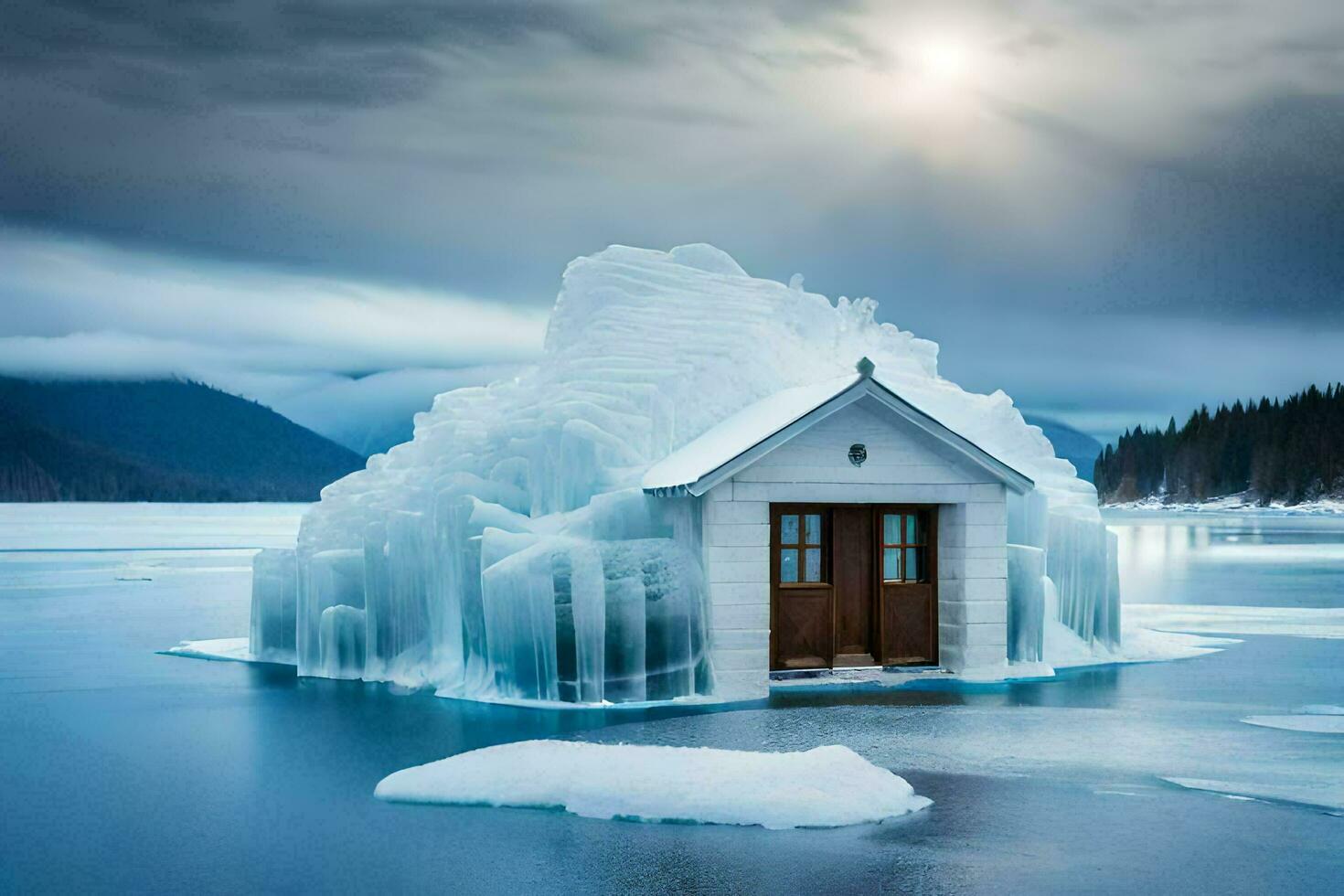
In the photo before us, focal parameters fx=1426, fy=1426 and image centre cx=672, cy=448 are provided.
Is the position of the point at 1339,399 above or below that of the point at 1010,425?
above

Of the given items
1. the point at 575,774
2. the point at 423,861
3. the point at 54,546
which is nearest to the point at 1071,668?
the point at 575,774

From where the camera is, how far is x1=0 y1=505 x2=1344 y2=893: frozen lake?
9.89 meters

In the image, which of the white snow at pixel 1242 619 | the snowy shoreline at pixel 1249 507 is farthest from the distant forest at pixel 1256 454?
the white snow at pixel 1242 619

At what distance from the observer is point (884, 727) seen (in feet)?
50.9

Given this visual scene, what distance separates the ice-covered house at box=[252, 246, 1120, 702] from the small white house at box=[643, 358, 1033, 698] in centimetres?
3

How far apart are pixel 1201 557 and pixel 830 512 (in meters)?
45.9

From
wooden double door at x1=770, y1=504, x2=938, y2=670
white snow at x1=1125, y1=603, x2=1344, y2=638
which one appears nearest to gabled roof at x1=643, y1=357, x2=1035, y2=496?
wooden double door at x1=770, y1=504, x2=938, y2=670

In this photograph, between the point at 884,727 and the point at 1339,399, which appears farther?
the point at 1339,399

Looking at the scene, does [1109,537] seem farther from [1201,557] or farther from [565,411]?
[1201,557]

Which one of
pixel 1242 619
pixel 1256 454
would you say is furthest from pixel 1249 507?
pixel 1242 619

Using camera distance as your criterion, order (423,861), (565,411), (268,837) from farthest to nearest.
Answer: (565,411)
(268,837)
(423,861)

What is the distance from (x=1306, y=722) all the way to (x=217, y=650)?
1774cm

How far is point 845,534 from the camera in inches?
793

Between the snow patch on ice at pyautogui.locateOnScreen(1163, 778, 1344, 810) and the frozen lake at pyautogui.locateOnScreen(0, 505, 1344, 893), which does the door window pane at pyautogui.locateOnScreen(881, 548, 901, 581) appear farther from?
the snow patch on ice at pyautogui.locateOnScreen(1163, 778, 1344, 810)
